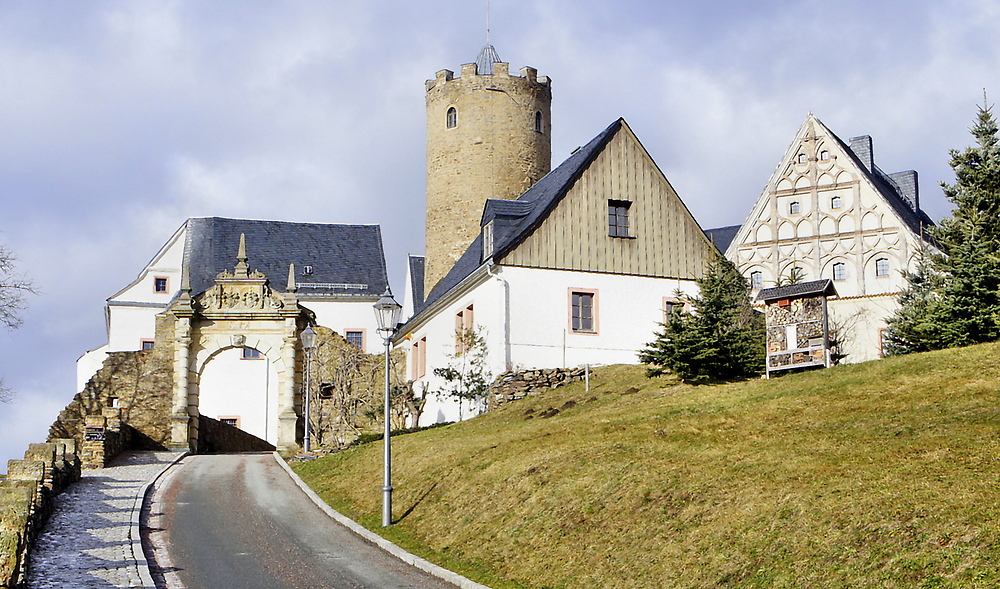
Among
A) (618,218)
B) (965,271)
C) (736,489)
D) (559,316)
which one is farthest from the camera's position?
(618,218)

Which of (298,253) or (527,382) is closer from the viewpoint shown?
(527,382)

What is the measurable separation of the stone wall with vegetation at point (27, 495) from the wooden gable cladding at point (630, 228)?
1468 cm

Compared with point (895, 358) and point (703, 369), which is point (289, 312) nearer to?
point (703, 369)

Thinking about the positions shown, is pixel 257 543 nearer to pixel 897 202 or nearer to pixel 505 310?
pixel 505 310

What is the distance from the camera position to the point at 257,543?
18.8 m

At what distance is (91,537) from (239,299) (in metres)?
22.0

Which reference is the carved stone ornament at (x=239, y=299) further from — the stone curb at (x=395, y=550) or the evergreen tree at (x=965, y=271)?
the evergreen tree at (x=965, y=271)

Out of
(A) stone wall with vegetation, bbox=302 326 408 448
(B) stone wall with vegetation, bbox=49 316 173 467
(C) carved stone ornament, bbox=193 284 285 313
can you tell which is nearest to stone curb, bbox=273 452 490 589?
(B) stone wall with vegetation, bbox=49 316 173 467

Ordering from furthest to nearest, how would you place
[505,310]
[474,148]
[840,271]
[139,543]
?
[474,148] → [840,271] → [505,310] → [139,543]

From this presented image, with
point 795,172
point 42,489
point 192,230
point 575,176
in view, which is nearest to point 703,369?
point 575,176

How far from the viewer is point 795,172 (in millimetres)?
49688

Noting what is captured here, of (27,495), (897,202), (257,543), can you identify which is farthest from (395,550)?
(897,202)

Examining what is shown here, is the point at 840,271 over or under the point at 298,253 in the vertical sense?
under

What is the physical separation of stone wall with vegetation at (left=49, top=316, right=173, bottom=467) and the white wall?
36.3 feet
